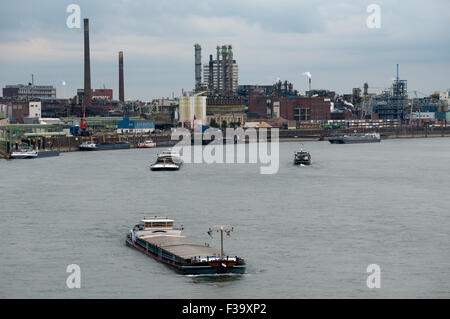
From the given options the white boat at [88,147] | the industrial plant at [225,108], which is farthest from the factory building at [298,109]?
the white boat at [88,147]

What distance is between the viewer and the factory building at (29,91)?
14738 centimetres

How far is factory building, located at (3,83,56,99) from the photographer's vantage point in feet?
484

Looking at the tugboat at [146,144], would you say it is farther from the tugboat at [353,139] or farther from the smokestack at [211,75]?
the smokestack at [211,75]

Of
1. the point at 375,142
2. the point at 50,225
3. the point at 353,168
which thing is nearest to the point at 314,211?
the point at 50,225

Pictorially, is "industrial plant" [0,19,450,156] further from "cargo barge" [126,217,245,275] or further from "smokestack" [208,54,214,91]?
"cargo barge" [126,217,245,275]

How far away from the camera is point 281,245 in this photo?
24.8 m

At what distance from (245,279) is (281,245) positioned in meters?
4.33

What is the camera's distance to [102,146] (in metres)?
87.2
